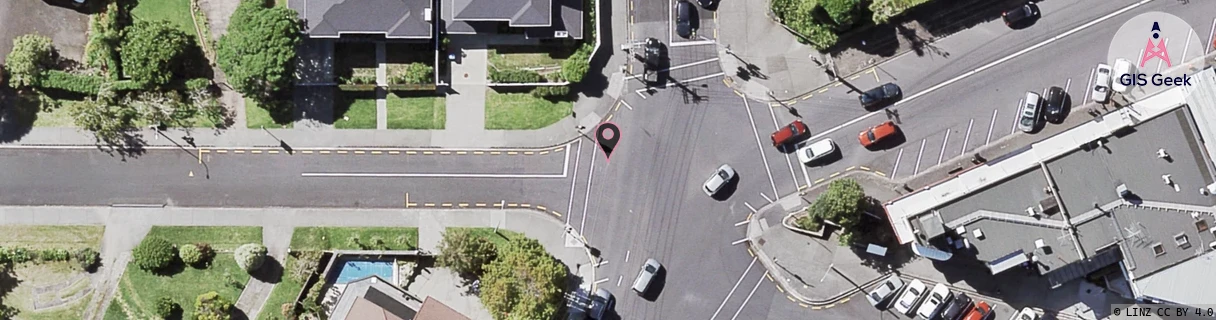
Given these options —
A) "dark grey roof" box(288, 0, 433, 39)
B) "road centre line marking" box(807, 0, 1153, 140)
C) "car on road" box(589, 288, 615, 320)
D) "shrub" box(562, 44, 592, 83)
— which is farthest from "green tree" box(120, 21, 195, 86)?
"road centre line marking" box(807, 0, 1153, 140)

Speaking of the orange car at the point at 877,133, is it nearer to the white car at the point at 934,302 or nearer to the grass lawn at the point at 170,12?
the white car at the point at 934,302

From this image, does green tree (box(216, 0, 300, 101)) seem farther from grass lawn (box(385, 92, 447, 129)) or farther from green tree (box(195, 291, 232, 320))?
green tree (box(195, 291, 232, 320))

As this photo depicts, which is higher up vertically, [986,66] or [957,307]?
[986,66]

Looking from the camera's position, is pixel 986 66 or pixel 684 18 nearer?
pixel 684 18

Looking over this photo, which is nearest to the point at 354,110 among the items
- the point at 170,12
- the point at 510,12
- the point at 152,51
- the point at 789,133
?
the point at 510,12

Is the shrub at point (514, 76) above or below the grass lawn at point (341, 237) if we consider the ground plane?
above

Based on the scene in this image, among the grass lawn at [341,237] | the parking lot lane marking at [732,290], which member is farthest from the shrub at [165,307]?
the parking lot lane marking at [732,290]

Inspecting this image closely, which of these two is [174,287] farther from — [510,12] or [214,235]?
[510,12]
